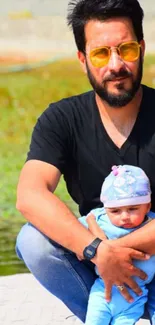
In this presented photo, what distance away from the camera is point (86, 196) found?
3.97 metres

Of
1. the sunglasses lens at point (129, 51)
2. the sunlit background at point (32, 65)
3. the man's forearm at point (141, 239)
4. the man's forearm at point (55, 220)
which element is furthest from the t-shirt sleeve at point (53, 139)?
the sunlit background at point (32, 65)

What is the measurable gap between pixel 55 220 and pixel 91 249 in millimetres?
211

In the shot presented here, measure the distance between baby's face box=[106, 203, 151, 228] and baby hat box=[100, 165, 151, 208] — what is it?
0.02 meters

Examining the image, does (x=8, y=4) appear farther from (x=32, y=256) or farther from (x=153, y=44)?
(x=32, y=256)

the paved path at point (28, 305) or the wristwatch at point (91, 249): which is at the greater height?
the wristwatch at point (91, 249)

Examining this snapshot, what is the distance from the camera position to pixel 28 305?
195 inches

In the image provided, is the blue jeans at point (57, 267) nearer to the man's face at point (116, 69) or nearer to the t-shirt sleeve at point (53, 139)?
the t-shirt sleeve at point (53, 139)

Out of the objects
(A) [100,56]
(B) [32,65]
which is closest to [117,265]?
(A) [100,56]

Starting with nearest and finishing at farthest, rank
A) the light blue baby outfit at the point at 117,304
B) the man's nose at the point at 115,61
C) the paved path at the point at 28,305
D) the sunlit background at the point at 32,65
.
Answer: the light blue baby outfit at the point at 117,304 < the man's nose at the point at 115,61 < the paved path at the point at 28,305 < the sunlit background at the point at 32,65

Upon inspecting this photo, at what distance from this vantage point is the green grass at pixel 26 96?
10.0 m

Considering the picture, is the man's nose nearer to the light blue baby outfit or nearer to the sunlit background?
the light blue baby outfit

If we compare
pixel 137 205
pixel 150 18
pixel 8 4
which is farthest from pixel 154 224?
pixel 8 4

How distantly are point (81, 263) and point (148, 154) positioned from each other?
0.53 m

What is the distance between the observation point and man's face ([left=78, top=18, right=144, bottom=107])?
3816 mm
